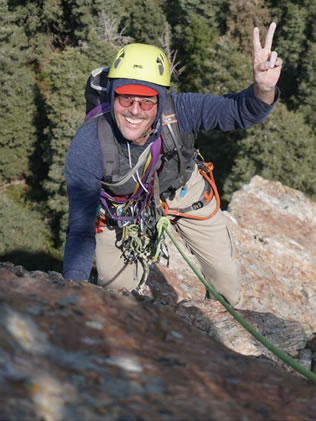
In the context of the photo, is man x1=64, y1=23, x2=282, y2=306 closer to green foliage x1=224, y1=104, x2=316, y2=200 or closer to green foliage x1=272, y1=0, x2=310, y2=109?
green foliage x1=224, y1=104, x2=316, y2=200

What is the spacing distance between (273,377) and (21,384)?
1.29 m

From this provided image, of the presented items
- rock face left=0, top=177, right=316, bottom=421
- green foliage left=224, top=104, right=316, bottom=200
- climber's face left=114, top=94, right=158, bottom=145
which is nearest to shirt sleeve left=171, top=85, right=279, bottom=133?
climber's face left=114, top=94, right=158, bottom=145

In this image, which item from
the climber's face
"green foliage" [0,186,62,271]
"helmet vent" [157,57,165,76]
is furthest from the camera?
"green foliage" [0,186,62,271]

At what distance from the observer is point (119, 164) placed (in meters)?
4.66

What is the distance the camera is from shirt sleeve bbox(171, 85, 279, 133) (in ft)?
15.3

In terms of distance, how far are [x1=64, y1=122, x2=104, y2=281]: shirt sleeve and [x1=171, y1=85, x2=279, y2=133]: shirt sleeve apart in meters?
1.01

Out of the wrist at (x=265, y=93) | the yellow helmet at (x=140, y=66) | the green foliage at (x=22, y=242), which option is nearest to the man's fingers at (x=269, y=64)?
the wrist at (x=265, y=93)

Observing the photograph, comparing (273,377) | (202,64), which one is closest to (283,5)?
(202,64)

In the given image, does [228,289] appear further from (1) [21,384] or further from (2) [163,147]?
(1) [21,384]

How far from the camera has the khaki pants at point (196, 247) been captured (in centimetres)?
582

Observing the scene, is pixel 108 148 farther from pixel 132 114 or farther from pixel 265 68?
pixel 265 68

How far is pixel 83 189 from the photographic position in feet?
14.5

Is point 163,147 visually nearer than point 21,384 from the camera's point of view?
No

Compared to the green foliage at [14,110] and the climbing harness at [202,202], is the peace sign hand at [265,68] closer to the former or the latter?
the climbing harness at [202,202]
